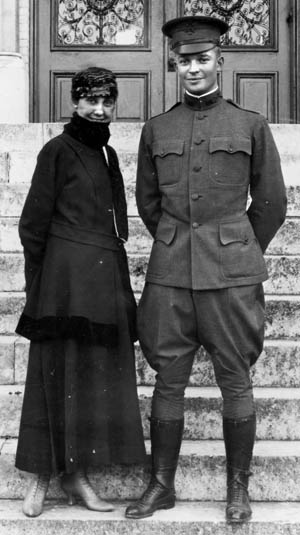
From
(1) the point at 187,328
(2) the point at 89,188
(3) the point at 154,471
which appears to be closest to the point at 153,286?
(1) the point at 187,328

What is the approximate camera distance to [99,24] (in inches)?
319

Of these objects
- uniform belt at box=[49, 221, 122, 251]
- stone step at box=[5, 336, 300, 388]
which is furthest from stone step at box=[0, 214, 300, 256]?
uniform belt at box=[49, 221, 122, 251]

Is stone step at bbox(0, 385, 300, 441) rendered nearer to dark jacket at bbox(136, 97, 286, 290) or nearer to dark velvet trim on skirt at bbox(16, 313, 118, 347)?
dark velvet trim on skirt at bbox(16, 313, 118, 347)

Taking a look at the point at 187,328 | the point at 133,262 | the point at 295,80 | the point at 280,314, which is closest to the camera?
the point at 187,328

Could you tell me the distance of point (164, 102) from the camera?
803cm

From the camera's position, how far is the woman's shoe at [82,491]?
3787 mm

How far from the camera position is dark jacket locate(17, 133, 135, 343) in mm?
3717

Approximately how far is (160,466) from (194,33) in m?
1.84

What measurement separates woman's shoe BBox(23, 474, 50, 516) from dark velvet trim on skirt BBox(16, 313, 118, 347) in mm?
615

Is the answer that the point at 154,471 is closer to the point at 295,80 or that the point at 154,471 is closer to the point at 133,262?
the point at 133,262

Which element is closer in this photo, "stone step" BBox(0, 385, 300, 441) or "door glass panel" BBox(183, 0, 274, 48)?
"stone step" BBox(0, 385, 300, 441)

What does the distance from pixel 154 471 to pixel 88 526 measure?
1.18 ft

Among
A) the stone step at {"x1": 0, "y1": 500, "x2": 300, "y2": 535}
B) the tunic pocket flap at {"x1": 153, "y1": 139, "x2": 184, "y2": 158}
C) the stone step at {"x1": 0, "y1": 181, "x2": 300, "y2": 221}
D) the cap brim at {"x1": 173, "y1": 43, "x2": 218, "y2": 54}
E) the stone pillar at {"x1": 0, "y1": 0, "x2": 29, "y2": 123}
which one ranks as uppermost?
the stone pillar at {"x1": 0, "y1": 0, "x2": 29, "y2": 123}

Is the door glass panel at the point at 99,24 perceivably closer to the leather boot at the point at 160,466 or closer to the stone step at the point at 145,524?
the leather boot at the point at 160,466
